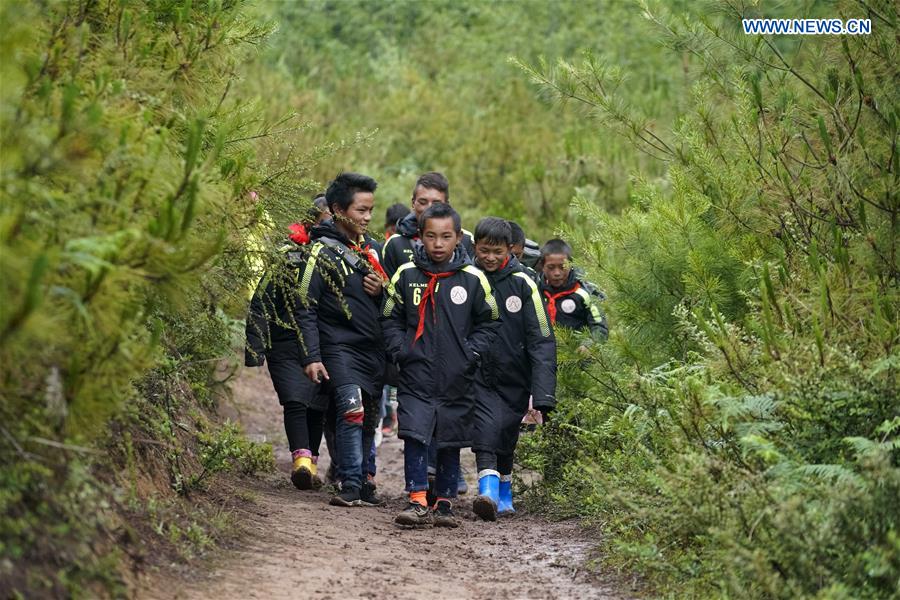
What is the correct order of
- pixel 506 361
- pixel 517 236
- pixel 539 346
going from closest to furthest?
pixel 539 346 < pixel 506 361 < pixel 517 236

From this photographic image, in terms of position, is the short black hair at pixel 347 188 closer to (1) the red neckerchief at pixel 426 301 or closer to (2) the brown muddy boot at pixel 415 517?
(1) the red neckerchief at pixel 426 301

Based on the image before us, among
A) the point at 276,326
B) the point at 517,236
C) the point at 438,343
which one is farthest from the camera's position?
the point at 517,236

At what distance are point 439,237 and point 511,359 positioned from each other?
1.08 m

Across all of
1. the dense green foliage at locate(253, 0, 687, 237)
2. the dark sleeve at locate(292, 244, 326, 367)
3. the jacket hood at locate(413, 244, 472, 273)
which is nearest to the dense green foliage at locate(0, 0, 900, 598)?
the dark sleeve at locate(292, 244, 326, 367)

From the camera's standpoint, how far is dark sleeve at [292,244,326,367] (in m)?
8.93

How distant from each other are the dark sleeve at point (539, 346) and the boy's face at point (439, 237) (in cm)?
71

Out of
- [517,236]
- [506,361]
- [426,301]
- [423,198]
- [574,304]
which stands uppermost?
[423,198]

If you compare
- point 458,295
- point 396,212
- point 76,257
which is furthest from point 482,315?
point 76,257

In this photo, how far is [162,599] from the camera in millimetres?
5438

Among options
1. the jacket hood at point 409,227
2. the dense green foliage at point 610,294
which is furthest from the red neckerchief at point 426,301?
the jacket hood at point 409,227

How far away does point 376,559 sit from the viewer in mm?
6902

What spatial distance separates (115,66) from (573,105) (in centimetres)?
402

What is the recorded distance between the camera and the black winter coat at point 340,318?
9.02 m

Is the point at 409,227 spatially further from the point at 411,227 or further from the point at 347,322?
the point at 347,322
